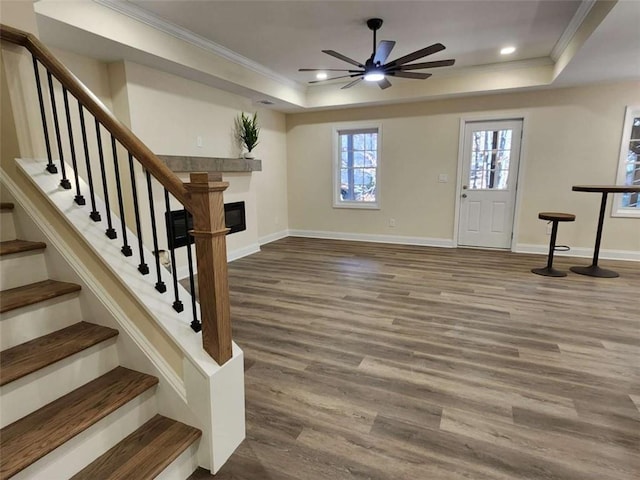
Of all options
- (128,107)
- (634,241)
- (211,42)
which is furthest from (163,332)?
(634,241)

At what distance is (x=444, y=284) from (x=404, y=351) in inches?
66.2

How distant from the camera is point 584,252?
200 inches

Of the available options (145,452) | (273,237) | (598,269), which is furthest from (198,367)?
(273,237)

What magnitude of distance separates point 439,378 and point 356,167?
4837 mm

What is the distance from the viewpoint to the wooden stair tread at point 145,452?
127 cm

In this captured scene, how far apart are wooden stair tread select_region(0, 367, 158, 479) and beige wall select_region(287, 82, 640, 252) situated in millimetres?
5275

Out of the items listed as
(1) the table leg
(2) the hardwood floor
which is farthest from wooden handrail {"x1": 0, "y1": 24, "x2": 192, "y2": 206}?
(1) the table leg

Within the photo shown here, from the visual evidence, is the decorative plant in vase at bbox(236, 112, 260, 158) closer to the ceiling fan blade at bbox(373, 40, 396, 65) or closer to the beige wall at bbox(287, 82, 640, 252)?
the beige wall at bbox(287, 82, 640, 252)

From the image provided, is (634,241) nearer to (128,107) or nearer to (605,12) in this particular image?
(605,12)

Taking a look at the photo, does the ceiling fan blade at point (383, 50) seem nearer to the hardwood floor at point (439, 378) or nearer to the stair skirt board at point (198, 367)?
the hardwood floor at point (439, 378)

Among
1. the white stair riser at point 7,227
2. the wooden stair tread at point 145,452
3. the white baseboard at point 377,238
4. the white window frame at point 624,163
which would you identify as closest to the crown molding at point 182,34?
the white stair riser at point 7,227

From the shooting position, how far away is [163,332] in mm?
1519

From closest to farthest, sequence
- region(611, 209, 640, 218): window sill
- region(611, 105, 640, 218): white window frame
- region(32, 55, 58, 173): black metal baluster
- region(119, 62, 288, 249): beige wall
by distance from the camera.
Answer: region(32, 55, 58, 173): black metal baluster < region(119, 62, 288, 249): beige wall < region(611, 105, 640, 218): white window frame < region(611, 209, 640, 218): window sill

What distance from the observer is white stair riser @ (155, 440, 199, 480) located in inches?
53.9
